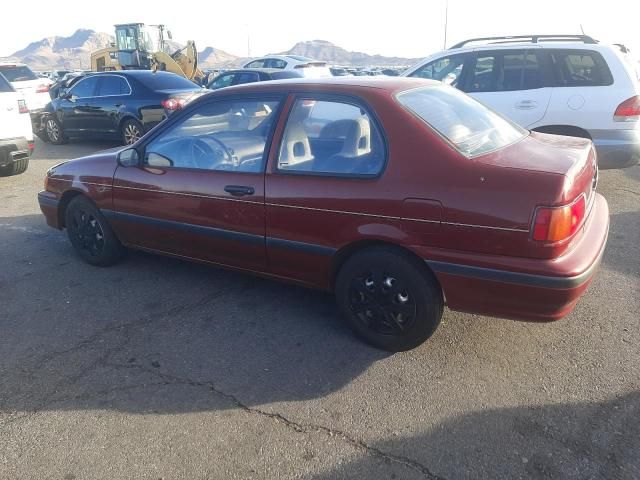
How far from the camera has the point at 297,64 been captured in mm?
17109

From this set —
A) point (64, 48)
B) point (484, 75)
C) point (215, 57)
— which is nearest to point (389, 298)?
point (484, 75)

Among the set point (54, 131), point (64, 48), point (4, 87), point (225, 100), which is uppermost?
point (225, 100)

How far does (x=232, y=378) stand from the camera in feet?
10.3

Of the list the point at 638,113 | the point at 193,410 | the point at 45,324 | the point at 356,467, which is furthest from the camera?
the point at 638,113

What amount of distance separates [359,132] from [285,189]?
0.59m

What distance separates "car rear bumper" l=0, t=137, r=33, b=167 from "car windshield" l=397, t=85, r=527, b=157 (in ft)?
22.1

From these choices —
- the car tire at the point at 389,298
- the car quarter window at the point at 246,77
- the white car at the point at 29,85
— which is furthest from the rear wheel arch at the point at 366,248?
the white car at the point at 29,85

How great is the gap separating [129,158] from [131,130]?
6.77 m

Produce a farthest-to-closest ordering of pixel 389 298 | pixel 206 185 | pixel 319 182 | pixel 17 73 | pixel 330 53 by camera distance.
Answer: pixel 330 53
pixel 17 73
pixel 206 185
pixel 319 182
pixel 389 298

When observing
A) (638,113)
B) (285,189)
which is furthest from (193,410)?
(638,113)

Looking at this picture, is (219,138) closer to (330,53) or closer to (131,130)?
(131,130)

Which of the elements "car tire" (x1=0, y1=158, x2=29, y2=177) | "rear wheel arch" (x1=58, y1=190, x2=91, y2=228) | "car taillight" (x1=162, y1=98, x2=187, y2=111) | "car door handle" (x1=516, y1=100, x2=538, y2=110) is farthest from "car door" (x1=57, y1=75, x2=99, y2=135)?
"car door handle" (x1=516, y1=100, x2=538, y2=110)

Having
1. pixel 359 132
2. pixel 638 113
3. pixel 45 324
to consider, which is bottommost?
pixel 45 324

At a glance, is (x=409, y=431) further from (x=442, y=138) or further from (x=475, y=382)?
(x=442, y=138)
